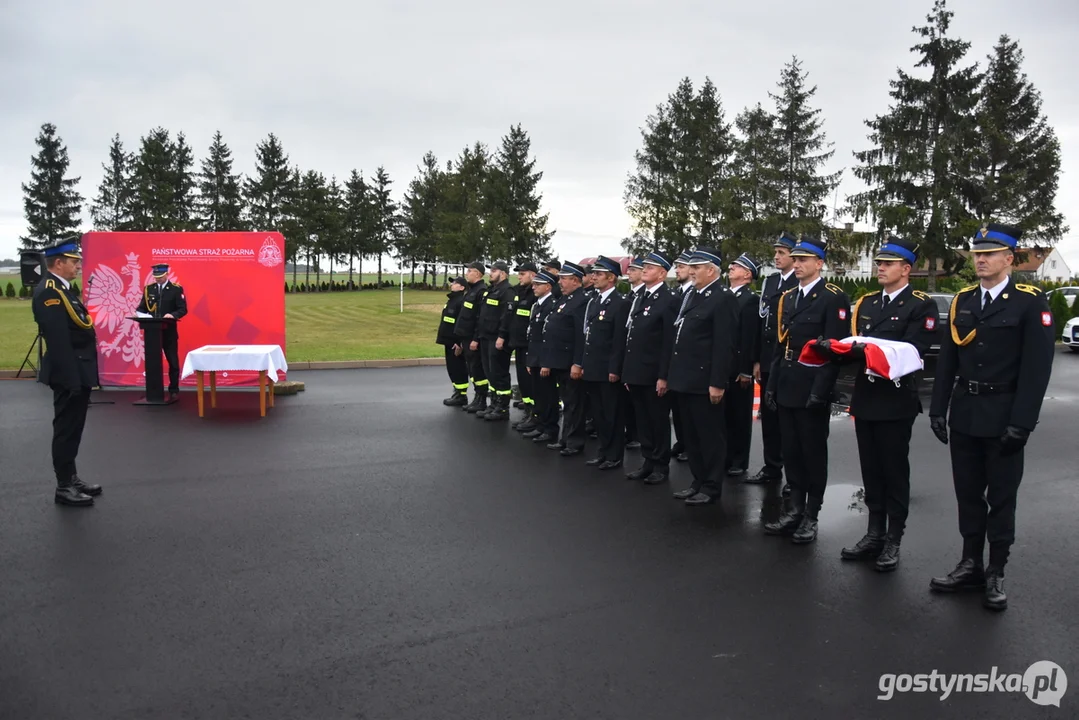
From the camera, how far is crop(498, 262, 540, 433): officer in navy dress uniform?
9.99 metres

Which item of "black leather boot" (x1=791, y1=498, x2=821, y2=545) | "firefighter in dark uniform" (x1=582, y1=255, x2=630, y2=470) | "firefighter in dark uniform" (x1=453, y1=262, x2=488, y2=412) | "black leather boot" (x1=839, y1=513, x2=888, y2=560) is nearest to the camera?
"black leather boot" (x1=839, y1=513, x2=888, y2=560)

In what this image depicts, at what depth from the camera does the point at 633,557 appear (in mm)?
5246

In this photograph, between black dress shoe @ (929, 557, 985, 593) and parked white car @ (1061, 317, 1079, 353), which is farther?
parked white car @ (1061, 317, 1079, 353)

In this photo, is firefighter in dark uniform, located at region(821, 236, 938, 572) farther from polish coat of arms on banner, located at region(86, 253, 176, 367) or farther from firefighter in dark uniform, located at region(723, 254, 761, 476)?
polish coat of arms on banner, located at region(86, 253, 176, 367)

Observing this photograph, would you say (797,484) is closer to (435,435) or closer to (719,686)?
(719,686)

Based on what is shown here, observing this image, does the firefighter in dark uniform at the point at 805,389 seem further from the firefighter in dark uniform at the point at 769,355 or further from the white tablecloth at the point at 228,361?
the white tablecloth at the point at 228,361

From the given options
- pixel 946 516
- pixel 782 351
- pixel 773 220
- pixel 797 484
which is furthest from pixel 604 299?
pixel 773 220

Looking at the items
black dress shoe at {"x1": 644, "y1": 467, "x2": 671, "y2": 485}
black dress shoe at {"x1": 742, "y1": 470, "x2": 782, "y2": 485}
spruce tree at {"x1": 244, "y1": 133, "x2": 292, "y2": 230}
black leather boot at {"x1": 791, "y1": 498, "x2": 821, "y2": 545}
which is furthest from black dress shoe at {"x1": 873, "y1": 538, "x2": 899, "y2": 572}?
spruce tree at {"x1": 244, "y1": 133, "x2": 292, "y2": 230}

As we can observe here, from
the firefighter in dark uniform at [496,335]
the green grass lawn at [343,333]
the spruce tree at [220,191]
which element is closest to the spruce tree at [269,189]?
the spruce tree at [220,191]

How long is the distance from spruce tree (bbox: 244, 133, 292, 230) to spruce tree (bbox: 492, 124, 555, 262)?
19162 millimetres

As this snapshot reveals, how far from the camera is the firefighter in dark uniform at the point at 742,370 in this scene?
7.27m

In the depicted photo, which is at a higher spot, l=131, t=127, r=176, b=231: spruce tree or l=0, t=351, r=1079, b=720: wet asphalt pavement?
l=131, t=127, r=176, b=231: spruce tree

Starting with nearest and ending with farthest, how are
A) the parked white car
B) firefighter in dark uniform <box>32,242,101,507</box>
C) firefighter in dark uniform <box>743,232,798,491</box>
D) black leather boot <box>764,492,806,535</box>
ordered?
black leather boot <box>764,492,806,535</box> < firefighter in dark uniform <box>32,242,101,507</box> < firefighter in dark uniform <box>743,232,798,491</box> < the parked white car

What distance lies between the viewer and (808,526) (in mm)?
5641
